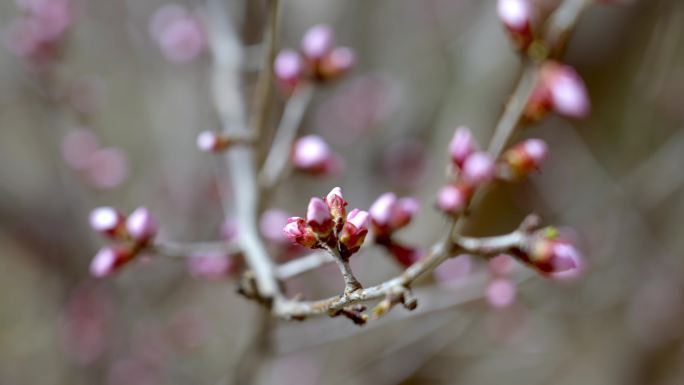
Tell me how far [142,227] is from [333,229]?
21.6 inches

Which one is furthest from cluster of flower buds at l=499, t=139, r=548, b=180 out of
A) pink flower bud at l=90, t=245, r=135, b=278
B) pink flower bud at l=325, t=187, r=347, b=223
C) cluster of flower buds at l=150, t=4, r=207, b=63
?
cluster of flower buds at l=150, t=4, r=207, b=63

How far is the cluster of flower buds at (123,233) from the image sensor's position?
1361mm

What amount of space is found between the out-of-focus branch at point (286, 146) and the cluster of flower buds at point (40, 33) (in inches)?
44.4

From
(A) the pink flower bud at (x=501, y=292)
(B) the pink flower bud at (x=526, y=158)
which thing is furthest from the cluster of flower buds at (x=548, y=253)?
(A) the pink flower bud at (x=501, y=292)

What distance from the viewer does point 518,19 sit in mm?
1357

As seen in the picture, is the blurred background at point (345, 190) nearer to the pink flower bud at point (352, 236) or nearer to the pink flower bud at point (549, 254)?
the pink flower bud at point (549, 254)

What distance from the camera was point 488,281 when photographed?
1872mm

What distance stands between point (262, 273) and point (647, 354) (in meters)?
2.55

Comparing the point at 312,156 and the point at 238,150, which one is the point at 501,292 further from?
the point at 238,150

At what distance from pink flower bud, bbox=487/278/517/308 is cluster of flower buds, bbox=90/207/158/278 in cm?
85

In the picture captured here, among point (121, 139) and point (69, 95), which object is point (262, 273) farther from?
point (121, 139)

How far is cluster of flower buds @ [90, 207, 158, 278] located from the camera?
1.36 metres

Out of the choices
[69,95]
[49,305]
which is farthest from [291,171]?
[49,305]

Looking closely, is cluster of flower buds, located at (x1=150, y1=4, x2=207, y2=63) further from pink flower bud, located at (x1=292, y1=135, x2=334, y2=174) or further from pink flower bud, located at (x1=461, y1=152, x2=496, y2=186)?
pink flower bud, located at (x1=461, y1=152, x2=496, y2=186)
